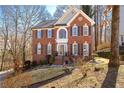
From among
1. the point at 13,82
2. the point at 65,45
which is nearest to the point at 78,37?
the point at 65,45

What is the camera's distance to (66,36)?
11.0 m

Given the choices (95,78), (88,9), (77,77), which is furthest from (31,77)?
(88,9)

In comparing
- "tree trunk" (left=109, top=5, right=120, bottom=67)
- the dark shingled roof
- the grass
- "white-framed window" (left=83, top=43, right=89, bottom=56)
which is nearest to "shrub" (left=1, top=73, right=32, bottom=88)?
the grass

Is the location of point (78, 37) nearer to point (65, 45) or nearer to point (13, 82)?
point (65, 45)

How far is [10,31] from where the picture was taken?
10922 millimetres

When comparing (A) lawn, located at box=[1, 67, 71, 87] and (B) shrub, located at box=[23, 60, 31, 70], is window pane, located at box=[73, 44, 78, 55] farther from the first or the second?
(B) shrub, located at box=[23, 60, 31, 70]

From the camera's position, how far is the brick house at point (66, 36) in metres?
11.0

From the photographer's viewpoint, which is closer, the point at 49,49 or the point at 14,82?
the point at 14,82

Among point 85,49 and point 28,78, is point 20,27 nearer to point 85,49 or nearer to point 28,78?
point 28,78

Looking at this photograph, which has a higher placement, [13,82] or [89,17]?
[89,17]

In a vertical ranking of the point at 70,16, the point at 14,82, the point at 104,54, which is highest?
the point at 70,16

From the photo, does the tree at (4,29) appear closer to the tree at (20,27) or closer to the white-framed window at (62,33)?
the tree at (20,27)

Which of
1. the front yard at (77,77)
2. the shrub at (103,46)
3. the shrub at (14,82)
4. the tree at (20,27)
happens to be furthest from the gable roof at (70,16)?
the shrub at (14,82)

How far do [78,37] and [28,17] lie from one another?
610 mm
